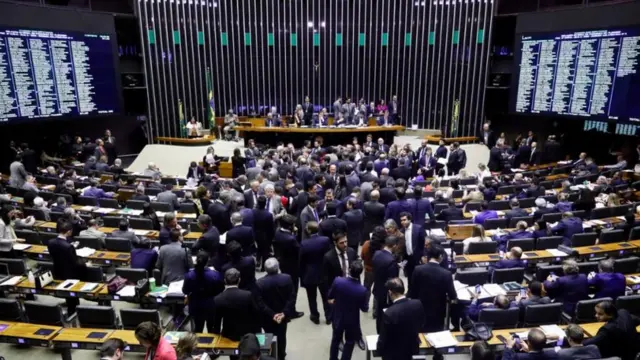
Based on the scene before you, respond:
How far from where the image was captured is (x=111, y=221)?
25.7ft

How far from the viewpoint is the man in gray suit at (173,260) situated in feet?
17.1

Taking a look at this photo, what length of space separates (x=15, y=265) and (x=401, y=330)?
5.11 metres

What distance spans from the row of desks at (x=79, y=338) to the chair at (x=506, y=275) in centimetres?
295

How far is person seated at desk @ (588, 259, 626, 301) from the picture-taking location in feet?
16.9

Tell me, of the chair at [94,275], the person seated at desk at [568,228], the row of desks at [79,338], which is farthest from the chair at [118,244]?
the person seated at desk at [568,228]

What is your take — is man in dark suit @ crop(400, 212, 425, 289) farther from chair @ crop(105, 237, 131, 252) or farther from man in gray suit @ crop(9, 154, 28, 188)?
man in gray suit @ crop(9, 154, 28, 188)

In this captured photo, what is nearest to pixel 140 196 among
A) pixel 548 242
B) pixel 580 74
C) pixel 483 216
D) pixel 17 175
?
pixel 17 175

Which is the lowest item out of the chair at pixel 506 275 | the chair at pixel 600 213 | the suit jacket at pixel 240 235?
the chair at pixel 506 275

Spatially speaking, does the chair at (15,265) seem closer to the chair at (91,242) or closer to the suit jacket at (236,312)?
the chair at (91,242)

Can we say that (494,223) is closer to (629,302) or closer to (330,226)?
(629,302)

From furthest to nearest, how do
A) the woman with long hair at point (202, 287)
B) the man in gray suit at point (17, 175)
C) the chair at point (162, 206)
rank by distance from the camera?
the man in gray suit at point (17, 175) < the chair at point (162, 206) < the woman with long hair at point (202, 287)

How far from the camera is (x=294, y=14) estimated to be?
1817 centimetres

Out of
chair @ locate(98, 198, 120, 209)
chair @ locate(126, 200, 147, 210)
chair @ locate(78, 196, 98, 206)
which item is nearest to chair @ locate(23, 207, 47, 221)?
chair @ locate(78, 196, 98, 206)

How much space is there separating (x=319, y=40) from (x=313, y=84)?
1.77 m
